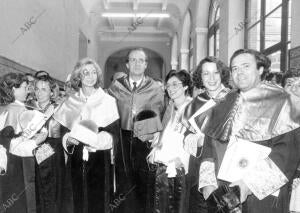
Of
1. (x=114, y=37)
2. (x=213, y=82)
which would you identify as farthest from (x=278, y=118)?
(x=114, y=37)

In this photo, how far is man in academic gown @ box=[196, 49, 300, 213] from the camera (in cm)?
218

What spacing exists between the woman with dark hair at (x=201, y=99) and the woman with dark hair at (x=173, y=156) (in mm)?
183

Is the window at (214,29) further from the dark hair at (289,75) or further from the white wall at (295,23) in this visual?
the dark hair at (289,75)

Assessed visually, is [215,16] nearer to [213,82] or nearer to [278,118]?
[213,82]

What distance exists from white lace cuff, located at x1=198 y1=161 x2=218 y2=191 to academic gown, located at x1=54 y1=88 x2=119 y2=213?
1282mm

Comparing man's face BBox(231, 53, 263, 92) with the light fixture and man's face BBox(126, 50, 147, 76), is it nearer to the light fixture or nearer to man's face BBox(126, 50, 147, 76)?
man's face BBox(126, 50, 147, 76)

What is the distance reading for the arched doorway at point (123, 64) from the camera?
19438mm

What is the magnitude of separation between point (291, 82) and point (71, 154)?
2070 mm

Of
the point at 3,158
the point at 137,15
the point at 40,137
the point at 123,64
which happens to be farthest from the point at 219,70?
the point at 123,64

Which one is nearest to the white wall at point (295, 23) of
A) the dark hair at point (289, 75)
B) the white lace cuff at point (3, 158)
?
the dark hair at point (289, 75)

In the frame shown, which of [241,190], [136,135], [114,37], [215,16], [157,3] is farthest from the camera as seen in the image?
[114,37]

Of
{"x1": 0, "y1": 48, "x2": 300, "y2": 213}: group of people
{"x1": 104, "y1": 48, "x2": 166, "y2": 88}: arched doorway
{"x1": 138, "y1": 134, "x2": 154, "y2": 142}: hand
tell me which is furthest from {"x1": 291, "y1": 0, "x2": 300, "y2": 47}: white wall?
{"x1": 104, "y1": 48, "x2": 166, "y2": 88}: arched doorway

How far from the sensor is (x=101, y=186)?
3.61m

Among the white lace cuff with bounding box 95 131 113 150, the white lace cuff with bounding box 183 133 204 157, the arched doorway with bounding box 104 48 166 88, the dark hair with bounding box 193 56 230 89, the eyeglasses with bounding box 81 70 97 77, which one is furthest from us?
the arched doorway with bounding box 104 48 166 88
